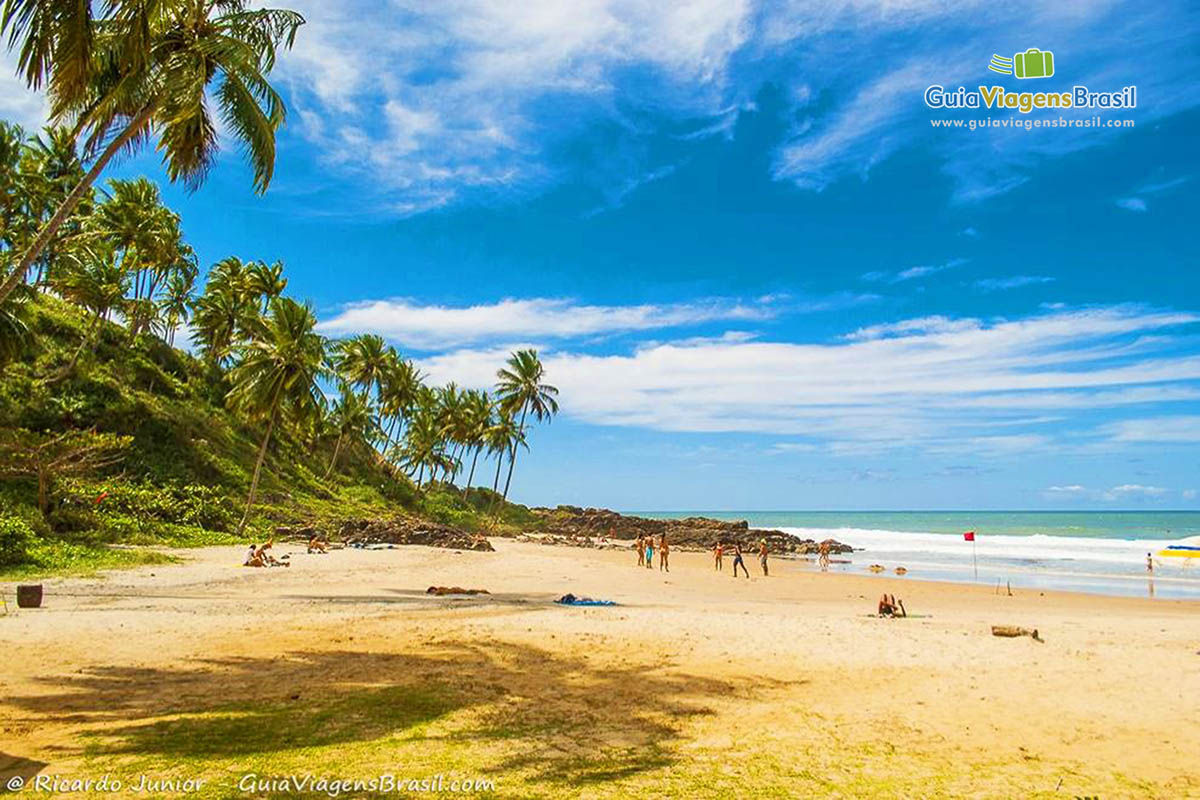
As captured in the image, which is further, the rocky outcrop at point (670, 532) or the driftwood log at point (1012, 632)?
the rocky outcrop at point (670, 532)

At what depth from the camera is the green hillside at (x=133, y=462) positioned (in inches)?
796

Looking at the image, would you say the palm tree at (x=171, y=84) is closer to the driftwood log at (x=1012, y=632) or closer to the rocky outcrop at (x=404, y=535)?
the driftwood log at (x=1012, y=632)

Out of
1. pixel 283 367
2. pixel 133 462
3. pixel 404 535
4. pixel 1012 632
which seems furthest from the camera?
pixel 404 535

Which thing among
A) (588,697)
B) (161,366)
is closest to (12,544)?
(588,697)

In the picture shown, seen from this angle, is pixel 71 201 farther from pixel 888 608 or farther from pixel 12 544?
pixel 888 608

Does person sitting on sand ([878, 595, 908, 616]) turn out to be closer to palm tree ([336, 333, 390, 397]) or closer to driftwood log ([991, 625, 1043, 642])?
driftwood log ([991, 625, 1043, 642])

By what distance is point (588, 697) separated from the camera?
8062mm

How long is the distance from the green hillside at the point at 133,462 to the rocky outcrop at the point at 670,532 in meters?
15.7

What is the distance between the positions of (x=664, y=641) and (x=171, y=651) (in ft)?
23.7

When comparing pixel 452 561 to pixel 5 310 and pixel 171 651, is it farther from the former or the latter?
pixel 171 651

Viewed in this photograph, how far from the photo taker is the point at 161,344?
4506 cm

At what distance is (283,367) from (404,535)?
9.91 metres

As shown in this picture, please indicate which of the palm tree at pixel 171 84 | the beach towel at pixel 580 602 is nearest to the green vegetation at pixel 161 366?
the palm tree at pixel 171 84

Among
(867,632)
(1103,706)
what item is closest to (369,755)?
(1103,706)
